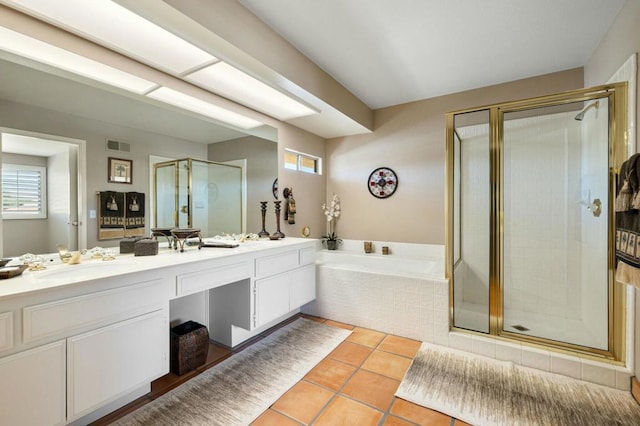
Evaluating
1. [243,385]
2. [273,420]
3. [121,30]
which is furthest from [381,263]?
[121,30]

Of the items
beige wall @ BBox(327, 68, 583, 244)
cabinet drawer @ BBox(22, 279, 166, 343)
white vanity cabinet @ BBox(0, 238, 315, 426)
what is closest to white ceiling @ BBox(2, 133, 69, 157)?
white vanity cabinet @ BBox(0, 238, 315, 426)

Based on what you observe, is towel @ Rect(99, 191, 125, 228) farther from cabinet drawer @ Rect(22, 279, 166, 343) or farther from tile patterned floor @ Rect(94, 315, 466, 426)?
tile patterned floor @ Rect(94, 315, 466, 426)

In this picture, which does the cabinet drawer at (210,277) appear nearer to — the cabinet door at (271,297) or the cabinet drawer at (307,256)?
the cabinet door at (271,297)

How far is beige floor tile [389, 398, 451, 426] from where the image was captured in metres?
1.62

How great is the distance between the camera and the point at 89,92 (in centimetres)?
186

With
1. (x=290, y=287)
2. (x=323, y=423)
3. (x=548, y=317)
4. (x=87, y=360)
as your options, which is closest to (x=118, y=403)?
(x=87, y=360)

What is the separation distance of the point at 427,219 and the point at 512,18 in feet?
7.13

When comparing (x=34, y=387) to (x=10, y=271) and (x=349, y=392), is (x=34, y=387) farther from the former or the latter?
(x=349, y=392)

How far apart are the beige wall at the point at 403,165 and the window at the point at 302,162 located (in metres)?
0.24

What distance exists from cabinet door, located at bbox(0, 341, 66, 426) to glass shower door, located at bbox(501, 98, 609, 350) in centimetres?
305

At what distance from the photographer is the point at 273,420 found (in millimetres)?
1639

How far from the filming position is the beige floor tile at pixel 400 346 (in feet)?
7.98

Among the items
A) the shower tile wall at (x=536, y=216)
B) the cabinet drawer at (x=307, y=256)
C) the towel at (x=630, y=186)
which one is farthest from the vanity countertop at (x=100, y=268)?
the towel at (x=630, y=186)

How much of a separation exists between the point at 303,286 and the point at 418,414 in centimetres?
157
